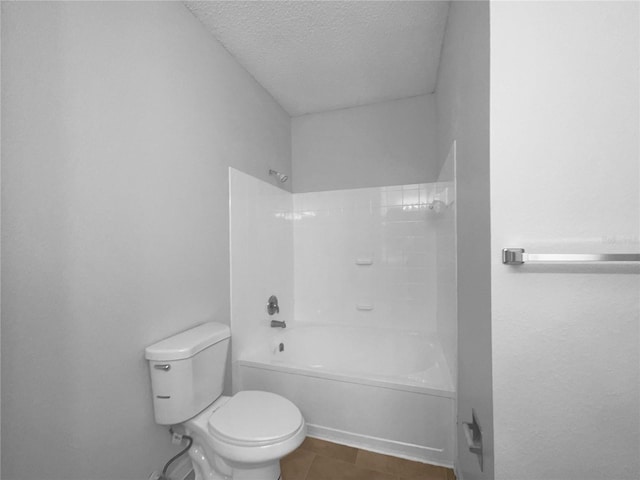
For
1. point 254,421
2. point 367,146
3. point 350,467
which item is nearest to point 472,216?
point 254,421

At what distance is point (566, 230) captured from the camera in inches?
28.1

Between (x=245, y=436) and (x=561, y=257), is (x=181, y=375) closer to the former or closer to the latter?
(x=245, y=436)

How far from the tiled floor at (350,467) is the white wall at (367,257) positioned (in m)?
0.96

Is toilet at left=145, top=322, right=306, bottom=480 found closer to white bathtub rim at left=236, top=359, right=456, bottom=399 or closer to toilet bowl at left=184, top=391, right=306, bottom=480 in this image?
toilet bowl at left=184, top=391, right=306, bottom=480

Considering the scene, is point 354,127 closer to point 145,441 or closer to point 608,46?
point 608,46

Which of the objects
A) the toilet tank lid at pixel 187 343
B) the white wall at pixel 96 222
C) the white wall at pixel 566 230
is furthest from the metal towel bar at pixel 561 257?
the white wall at pixel 96 222

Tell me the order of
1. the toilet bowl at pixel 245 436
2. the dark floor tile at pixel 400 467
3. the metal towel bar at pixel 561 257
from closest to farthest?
1. the metal towel bar at pixel 561 257
2. the toilet bowl at pixel 245 436
3. the dark floor tile at pixel 400 467

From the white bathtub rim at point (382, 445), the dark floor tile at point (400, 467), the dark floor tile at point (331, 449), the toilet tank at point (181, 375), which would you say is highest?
the toilet tank at point (181, 375)

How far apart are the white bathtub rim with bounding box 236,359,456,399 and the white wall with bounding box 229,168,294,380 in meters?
0.16

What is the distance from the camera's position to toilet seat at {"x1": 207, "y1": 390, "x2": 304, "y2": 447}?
1046mm

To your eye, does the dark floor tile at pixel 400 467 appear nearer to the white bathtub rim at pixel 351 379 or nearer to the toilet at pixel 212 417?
the white bathtub rim at pixel 351 379

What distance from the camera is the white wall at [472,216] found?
0.80 metres

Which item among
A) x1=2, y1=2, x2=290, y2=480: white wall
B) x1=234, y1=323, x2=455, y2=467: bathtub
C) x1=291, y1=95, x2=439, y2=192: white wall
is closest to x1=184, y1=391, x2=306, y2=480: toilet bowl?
x1=2, y1=2, x2=290, y2=480: white wall

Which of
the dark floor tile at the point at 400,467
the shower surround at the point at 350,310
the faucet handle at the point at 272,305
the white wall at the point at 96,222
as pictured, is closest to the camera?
the white wall at the point at 96,222
